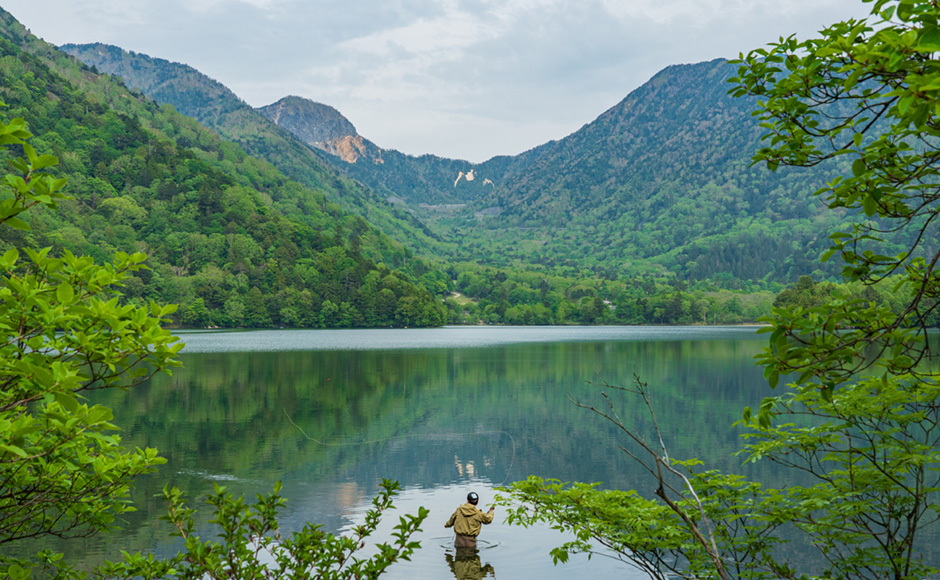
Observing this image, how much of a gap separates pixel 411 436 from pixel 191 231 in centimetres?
15218

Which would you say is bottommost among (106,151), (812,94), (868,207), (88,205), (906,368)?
(906,368)

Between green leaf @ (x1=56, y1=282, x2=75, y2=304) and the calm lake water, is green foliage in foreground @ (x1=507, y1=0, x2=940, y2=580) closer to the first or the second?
green leaf @ (x1=56, y1=282, x2=75, y2=304)

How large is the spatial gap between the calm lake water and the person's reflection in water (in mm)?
241

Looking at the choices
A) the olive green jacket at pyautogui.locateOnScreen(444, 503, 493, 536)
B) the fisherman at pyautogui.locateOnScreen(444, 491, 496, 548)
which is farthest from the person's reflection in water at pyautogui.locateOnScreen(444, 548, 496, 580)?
the olive green jacket at pyautogui.locateOnScreen(444, 503, 493, 536)

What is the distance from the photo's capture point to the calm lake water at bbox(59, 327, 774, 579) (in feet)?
55.7

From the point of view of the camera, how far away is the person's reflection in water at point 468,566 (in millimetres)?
14258

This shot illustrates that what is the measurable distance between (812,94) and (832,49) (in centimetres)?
107

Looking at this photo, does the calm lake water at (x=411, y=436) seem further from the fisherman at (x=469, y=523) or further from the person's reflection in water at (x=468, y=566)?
the fisherman at (x=469, y=523)

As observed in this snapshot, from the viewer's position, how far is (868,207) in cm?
389

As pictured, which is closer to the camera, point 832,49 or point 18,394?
point 832,49

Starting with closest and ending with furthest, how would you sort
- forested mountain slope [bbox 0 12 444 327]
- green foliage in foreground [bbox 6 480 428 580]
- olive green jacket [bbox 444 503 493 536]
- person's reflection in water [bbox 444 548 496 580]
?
green foliage in foreground [bbox 6 480 428 580] → person's reflection in water [bbox 444 548 496 580] → olive green jacket [bbox 444 503 493 536] → forested mountain slope [bbox 0 12 444 327]

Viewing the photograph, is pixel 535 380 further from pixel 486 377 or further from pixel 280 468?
pixel 280 468

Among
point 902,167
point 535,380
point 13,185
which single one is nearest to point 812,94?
point 902,167

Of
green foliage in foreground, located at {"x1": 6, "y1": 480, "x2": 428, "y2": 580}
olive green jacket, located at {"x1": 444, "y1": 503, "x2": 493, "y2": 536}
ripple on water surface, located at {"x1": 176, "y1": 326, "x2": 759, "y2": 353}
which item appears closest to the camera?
green foliage in foreground, located at {"x1": 6, "y1": 480, "x2": 428, "y2": 580}
